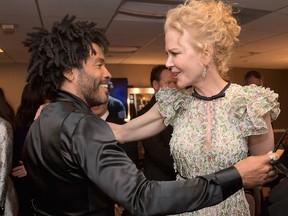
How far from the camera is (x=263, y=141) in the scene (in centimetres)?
139

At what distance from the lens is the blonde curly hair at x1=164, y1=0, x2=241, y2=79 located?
1.41 m

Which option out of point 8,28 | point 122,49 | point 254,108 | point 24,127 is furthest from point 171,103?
point 122,49

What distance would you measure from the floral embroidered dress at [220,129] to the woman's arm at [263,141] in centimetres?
3

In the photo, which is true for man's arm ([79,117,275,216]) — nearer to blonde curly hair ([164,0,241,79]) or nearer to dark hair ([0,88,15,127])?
blonde curly hair ([164,0,241,79])

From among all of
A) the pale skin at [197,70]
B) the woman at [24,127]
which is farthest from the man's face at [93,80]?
the woman at [24,127]

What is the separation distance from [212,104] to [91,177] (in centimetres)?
71

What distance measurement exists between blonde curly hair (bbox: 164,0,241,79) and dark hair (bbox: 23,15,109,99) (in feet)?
1.12

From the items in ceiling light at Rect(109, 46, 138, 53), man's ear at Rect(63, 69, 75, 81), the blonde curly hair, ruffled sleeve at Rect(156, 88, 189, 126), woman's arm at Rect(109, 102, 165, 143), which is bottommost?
woman's arm at Rect(109, 102, 165, 143)

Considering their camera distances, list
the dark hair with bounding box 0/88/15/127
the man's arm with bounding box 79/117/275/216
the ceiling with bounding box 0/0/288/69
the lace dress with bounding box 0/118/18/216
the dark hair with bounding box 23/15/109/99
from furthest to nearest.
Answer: the ceiling with bounding box 0/0/288/69 → the dark hair with bounding box 0/88/15/127 → the lace dress with bounding box 0/118/18/216 → the dark hair with bounding box 23/15/109/99 → the man's arm with bounding box 79/117/275/216

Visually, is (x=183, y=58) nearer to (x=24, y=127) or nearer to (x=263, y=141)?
(x=263, y=141)

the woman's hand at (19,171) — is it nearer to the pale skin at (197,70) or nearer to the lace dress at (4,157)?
the lace dress at (4,157)

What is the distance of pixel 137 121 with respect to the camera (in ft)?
5.40

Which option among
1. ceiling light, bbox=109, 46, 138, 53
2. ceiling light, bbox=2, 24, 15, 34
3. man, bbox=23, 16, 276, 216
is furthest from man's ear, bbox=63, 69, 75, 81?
ceiling light, bbox=109, 46, 138, 53

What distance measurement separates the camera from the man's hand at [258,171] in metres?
0.98
